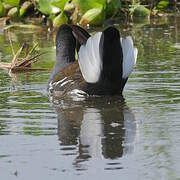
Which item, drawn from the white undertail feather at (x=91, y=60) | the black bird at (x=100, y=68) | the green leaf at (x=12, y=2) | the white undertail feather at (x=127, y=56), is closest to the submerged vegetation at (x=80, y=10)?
the green leaf at (x=12, y=2)

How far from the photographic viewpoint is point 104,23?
1259 centimetres

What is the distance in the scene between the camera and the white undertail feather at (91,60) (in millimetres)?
6634

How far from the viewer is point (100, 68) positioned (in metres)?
6.67

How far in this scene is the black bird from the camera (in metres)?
6.57

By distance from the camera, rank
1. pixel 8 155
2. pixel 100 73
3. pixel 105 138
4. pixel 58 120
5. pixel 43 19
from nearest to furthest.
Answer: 1. pixel 8 155
2. pixel 105 138
3. pixel 58 120
4. pixel 100 73
5. pixel 43 19

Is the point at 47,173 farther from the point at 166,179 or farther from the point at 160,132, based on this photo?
the point at 160,132

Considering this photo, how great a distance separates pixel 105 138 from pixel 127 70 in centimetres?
153

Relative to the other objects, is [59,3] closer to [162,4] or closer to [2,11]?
[2,11]

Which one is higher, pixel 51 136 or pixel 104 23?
pixel 51 136

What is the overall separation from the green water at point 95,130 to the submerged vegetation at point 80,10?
10.6ft

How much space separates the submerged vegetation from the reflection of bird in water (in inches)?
206

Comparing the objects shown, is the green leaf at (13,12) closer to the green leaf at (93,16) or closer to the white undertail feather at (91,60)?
the green leaf at (93,16)

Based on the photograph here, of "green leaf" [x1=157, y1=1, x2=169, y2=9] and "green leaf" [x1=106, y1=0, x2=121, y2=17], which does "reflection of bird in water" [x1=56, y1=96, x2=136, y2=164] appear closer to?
"green leaf" [x1=106, y1=0, x2=121, y2=17]

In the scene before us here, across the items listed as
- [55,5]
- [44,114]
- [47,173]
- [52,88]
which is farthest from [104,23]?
[47,173]
